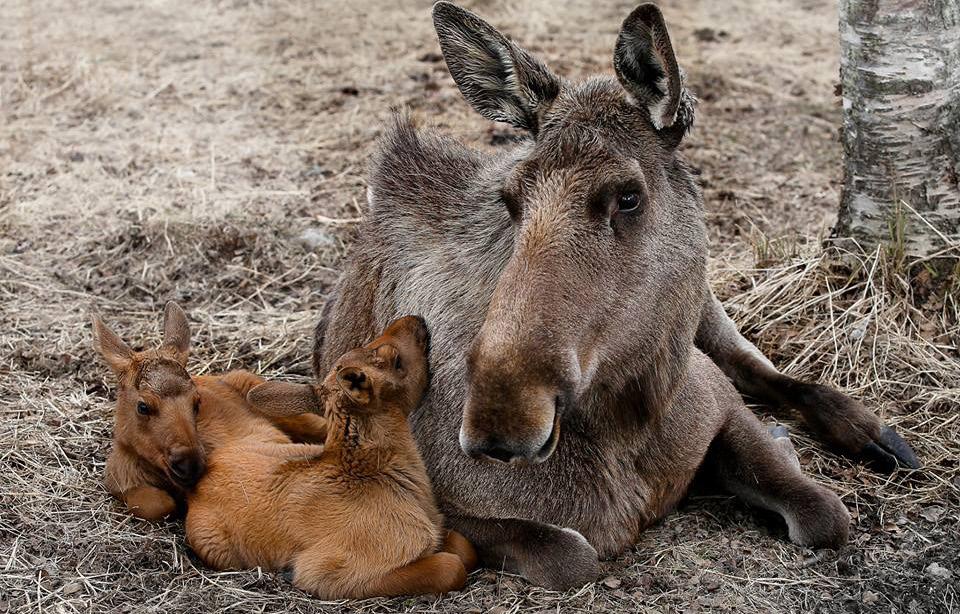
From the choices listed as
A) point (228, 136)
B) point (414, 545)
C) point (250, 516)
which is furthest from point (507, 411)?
point (228, 136)

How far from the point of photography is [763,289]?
6.89 meters

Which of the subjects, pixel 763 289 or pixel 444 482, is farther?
pixel 763 289

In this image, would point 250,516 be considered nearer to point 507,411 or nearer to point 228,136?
point 507,411

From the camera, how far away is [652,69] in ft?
14.5

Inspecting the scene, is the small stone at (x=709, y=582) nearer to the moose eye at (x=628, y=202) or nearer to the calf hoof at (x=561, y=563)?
the calf hoof at (x=561, y=563)

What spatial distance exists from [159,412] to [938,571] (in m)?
3.42

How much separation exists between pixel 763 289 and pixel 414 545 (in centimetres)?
312

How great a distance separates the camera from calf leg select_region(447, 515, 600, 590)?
15.4 ft

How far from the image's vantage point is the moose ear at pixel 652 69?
4.28 m

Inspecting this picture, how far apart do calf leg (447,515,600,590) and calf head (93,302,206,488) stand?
1.29m

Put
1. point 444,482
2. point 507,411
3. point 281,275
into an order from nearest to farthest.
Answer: point 507,411 → point 444,482 → point 281,275

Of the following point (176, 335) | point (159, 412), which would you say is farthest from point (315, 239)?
point (159, 412)

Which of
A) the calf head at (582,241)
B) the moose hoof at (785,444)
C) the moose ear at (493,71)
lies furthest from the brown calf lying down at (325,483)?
the moose hoof at (785,444)

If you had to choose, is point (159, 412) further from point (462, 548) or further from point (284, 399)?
point (462, 548)
